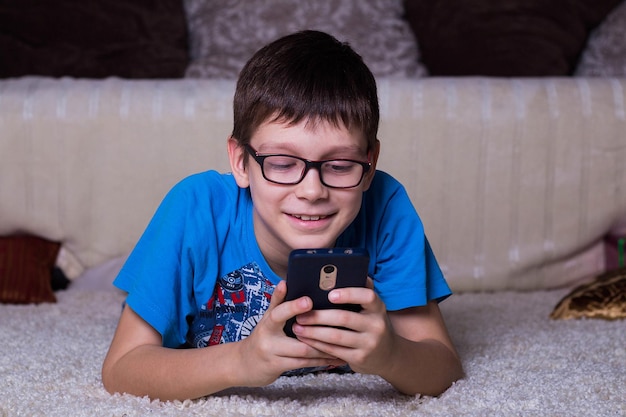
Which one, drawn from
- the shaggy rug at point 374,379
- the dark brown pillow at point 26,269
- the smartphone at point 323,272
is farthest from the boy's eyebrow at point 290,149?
the dark brown pillow at point 26,269

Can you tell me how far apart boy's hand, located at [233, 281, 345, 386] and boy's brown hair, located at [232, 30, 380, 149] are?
0.24 m

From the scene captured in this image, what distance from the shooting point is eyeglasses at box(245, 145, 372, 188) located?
3.40 feet

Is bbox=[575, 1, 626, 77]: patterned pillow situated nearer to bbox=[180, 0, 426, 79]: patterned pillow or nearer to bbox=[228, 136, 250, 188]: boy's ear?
bbox=[180, 0, 426, 79]: patterned pillow

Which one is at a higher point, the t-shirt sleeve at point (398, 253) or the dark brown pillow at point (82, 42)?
the dark brown pillow at point (82, 42)

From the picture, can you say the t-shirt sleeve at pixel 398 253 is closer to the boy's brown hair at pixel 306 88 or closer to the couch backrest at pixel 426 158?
the boy's brown hair at pixel 306 88

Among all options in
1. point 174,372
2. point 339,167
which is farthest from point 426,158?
point 174,372

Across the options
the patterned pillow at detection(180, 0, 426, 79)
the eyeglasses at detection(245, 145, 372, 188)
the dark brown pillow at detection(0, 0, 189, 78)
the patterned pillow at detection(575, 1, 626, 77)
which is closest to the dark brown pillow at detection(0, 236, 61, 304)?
the dark brown pillow at detection(0, 0, 189, 78)

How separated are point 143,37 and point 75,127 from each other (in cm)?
48

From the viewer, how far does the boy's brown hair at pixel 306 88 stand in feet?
3.46

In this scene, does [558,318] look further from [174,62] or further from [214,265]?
[174,62]

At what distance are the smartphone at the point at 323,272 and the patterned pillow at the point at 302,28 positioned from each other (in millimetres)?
1372

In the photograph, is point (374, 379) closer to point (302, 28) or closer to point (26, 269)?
point (26, 269)

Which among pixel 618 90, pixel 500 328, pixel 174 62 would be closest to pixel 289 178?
pixel 500 328

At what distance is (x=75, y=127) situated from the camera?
6.17 feet
